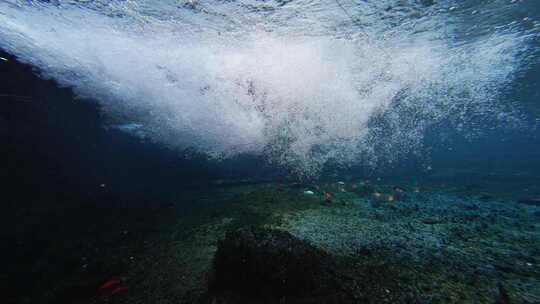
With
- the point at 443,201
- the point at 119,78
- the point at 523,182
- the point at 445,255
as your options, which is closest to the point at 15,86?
the point at 119,78

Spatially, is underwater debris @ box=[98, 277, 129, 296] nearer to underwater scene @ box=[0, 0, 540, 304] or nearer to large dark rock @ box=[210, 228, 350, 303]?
underwater scene @ box=[0, 0, 540, 304]

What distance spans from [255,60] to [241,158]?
223 inches

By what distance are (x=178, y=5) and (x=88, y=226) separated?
7849mm

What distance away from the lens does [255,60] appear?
38.4 ft

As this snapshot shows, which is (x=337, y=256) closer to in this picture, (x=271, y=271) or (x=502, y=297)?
(x=271, y=271)

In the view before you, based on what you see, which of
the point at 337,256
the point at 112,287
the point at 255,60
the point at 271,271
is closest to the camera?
the point at 271,271

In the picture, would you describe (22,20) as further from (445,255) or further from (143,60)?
(445,255)

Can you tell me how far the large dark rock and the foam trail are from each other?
24.1 ft

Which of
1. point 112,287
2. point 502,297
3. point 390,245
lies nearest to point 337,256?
point 390,245

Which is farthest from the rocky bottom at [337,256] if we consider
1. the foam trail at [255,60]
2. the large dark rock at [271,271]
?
the foam trail at [255,60]

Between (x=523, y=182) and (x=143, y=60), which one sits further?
(x=523, y=182)

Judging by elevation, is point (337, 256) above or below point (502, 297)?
below

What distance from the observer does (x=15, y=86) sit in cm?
1097

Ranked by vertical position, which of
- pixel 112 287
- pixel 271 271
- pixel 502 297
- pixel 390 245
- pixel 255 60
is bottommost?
pixel 112 287
